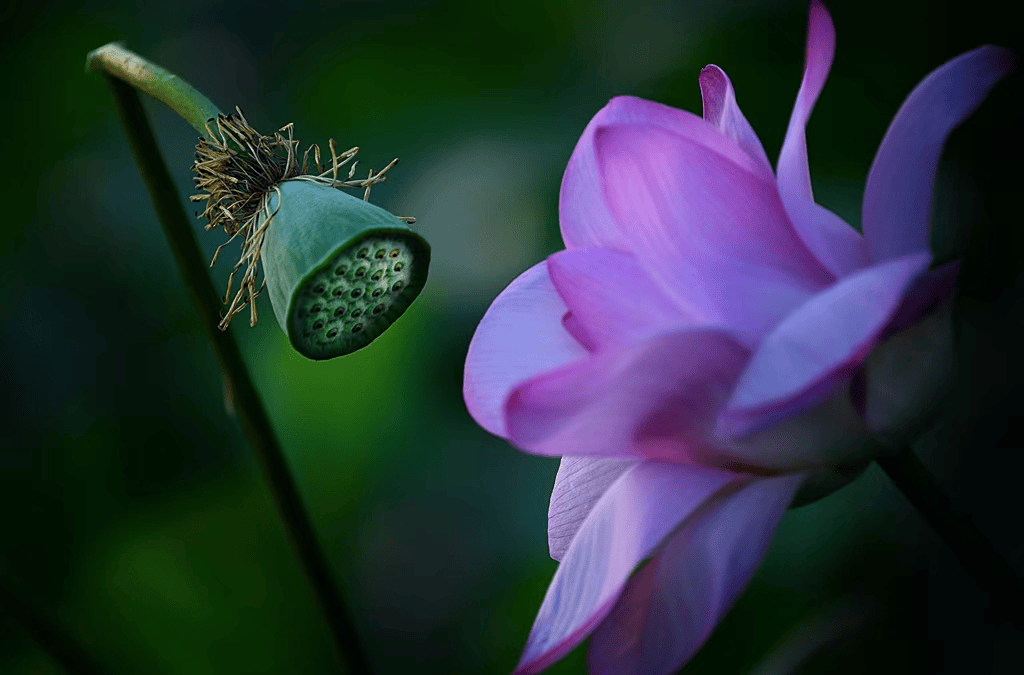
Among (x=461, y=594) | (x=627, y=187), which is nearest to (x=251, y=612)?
(x=461, y=594)

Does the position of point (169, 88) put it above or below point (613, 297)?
above

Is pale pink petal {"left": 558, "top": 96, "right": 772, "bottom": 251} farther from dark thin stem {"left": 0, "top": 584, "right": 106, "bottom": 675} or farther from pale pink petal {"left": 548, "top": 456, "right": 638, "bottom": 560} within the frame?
dark thin stem {"left": 0, "top": 584, "right": 106, "bottom": 675}

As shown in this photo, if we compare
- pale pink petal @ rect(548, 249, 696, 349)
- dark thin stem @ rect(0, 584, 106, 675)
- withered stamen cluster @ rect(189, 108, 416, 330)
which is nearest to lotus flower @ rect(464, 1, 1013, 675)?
pale pink petal @ rect(548, 249, 696, 349)

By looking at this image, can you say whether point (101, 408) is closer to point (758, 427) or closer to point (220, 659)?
point (220, 659)

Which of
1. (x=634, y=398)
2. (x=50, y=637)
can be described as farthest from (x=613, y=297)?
(x=50, y=637)

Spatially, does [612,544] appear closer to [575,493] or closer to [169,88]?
[575,493]
